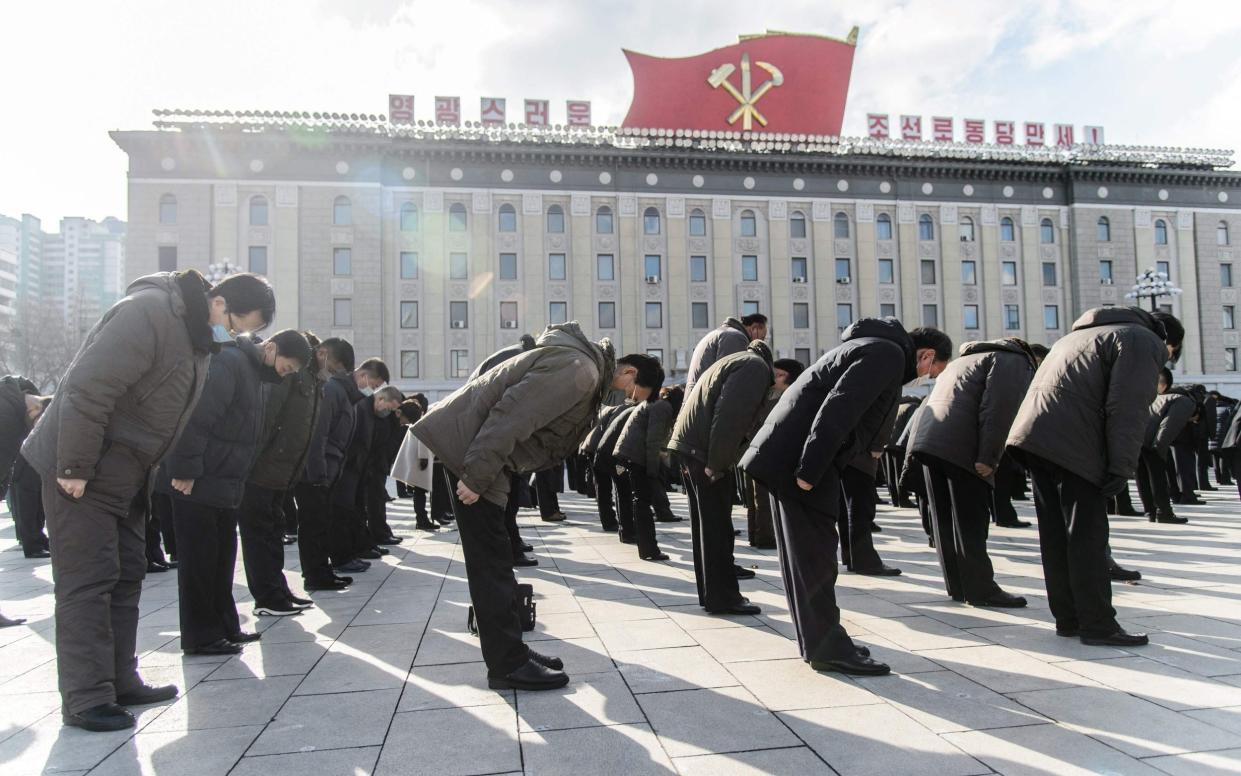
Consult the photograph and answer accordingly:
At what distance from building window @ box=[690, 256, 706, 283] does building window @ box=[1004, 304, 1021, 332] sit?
17491 mm

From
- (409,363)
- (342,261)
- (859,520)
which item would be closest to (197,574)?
(859,520)

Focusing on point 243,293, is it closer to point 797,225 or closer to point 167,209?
point 167,209

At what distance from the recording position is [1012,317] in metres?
46.6

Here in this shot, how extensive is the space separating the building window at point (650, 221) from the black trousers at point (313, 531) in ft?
126

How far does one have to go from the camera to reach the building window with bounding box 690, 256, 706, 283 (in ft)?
146

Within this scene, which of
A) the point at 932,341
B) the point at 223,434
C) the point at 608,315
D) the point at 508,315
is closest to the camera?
the point at 223,434

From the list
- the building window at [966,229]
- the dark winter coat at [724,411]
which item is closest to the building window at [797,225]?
the building window at [966,229]

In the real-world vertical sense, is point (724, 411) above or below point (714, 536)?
above

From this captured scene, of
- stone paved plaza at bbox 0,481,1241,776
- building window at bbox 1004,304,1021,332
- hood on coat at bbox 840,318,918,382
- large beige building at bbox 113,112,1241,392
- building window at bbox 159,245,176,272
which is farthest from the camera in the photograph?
building window at bbox 1004,304,1021,332

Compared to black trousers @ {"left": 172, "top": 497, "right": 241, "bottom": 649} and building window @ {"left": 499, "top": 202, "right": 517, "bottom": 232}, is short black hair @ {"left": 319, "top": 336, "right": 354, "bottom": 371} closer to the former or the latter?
black trousers @ {"left": 172, "top": 497, "right": 241, "bottom": 649}

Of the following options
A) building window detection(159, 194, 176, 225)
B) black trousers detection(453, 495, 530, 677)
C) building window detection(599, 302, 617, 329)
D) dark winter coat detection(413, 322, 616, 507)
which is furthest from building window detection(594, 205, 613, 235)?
black trousers detection(453, 495, 530, 677)

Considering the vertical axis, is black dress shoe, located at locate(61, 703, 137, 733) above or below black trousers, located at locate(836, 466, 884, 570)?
below

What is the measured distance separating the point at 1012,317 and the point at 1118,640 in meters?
46.6

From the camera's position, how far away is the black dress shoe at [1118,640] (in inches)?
179
